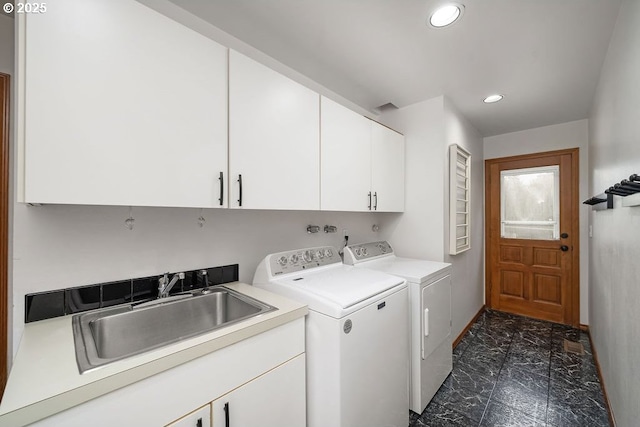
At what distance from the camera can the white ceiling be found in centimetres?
144

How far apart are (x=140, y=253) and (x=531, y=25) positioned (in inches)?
101

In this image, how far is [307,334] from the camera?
4.43 ft

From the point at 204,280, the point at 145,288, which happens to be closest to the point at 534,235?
the point at 204,280

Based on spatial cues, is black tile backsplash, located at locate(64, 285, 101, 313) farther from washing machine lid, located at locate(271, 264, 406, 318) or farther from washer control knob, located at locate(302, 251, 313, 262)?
washer control knob, located at locate(302, 251, 313, 262)

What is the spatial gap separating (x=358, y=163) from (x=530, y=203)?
111 inches

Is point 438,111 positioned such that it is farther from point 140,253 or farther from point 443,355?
point 140,253

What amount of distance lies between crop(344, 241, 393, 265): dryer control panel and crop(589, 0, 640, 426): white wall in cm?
149

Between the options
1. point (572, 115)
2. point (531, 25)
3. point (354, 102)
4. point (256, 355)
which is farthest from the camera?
point (572, 115)

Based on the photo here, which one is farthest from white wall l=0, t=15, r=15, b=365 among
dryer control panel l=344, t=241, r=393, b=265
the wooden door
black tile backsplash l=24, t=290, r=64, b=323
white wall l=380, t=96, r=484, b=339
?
the wooden door

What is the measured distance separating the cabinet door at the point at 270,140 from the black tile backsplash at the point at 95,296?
2.01ft

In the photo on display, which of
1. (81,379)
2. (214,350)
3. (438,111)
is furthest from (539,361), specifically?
(81,379)

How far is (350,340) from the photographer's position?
128cm

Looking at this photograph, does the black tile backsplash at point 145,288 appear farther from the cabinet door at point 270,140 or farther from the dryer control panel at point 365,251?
the dryer control panel at point 365,251

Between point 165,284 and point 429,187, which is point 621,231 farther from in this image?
point 165,284
